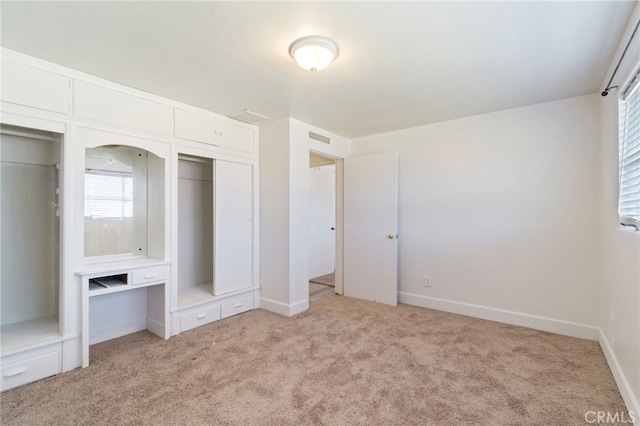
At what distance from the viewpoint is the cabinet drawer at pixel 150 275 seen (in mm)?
2551

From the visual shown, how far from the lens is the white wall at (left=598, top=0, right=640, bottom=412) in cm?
173

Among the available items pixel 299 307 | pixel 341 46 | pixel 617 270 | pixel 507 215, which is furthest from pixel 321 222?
pixel 617 270

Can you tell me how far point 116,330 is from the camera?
2.81 meters

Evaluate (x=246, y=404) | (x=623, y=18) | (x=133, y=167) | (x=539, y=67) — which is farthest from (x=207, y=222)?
(x=623, y=18)

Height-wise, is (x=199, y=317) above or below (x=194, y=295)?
below

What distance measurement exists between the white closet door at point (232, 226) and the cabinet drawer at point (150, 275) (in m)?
0.57

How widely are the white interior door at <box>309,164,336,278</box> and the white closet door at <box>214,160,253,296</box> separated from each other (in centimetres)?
199

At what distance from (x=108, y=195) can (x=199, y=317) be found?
4.82 ft

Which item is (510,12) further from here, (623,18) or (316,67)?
(316,67)

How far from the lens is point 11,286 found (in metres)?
2.38

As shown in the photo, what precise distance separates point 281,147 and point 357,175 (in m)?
1.19

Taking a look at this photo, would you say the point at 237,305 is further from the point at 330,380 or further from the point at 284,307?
the point at 330,380

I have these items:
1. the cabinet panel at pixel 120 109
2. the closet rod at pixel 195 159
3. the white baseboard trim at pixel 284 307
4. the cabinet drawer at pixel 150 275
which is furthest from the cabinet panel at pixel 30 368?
the closet rod at pixel 195 159

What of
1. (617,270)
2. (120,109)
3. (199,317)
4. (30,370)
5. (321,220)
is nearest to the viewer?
(30,370)
